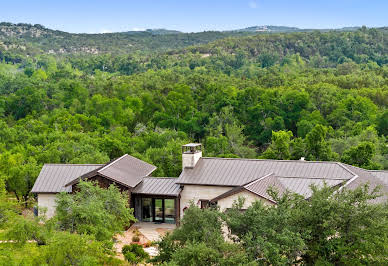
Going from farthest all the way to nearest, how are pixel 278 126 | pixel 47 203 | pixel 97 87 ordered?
1. pixel 97 87
2. pixel 278 126
3. pixel 47 203

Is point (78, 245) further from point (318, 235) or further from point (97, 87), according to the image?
point (97, 87)

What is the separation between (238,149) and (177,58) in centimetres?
8724

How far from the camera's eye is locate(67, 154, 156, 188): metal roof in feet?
92.3

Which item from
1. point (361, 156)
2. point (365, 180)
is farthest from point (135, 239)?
point (361, 156)

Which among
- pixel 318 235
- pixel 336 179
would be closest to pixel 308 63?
pixel 336 179

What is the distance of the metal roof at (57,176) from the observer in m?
29.3

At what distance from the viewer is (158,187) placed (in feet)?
95.8

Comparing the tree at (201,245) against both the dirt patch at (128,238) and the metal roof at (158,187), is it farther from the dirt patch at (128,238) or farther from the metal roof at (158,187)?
the metal roof at (158,187)

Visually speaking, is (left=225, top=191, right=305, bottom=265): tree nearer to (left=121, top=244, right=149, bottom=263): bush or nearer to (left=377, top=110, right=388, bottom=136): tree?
(left=121, top=244, right=149, bottom=263): bush

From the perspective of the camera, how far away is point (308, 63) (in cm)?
12781

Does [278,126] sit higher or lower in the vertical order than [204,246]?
lower

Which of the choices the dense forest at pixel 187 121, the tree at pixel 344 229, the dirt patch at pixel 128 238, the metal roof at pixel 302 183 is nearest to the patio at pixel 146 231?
the dirt patch at pixel 128 238

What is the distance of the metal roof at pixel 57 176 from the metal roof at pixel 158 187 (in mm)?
3031

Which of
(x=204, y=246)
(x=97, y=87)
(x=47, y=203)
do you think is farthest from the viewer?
(x=97, y=87)
